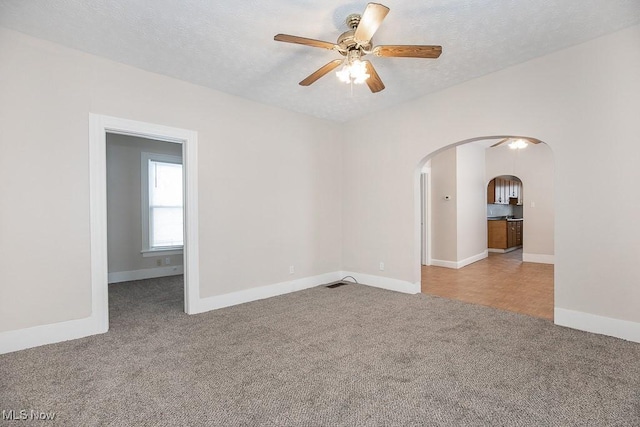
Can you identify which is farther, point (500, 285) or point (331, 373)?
point (500, 285)

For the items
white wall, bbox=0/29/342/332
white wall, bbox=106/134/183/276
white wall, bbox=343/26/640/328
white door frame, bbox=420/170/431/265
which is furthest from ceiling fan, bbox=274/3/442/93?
white door frame, bbox=420/170/431/265

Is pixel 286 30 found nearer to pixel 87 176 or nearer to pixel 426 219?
pixel 87 176

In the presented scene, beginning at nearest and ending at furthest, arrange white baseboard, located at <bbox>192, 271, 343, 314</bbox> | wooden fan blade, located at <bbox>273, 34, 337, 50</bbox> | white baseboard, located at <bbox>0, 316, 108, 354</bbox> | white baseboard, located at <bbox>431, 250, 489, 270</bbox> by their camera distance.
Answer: wooden fan blade, located at <bbox>273, 34, 337, 50</bbox>, white baseboard, located at <bbox>0, 316, 108, 354</bbox>, white baseboard, located at <bbox>192, 271, 343, 314</bbox>, white baseboard, located at <bbox>431, 250, 489, 270</bbox>

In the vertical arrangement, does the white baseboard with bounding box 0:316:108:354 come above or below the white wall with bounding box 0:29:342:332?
below

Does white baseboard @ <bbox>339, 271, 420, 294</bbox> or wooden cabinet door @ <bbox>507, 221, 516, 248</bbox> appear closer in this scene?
white baseboard @ <bbox>339, 271, 420, 294</bbox>

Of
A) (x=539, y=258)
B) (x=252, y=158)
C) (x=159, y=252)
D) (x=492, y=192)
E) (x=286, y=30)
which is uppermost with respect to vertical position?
(x=286, y=30)

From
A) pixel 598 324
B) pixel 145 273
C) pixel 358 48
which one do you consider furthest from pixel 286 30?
pixel 145 273

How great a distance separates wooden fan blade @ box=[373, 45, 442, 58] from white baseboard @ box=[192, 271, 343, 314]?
10.3ft

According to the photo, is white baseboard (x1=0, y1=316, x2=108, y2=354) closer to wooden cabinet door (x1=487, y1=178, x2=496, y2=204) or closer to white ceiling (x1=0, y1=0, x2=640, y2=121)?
white ceiling (x1=0, y1=0, x2=640, y2=121)

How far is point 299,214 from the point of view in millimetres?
4773

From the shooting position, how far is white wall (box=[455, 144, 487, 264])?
666 cm

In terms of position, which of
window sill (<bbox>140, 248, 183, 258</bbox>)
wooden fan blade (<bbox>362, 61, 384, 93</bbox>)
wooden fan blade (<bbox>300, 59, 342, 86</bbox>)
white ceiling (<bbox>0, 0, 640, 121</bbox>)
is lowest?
window sill (<bbox>140, 248, 183, 258</bbox>)

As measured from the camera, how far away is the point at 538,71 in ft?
10.6

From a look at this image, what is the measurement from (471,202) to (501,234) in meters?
2.19
